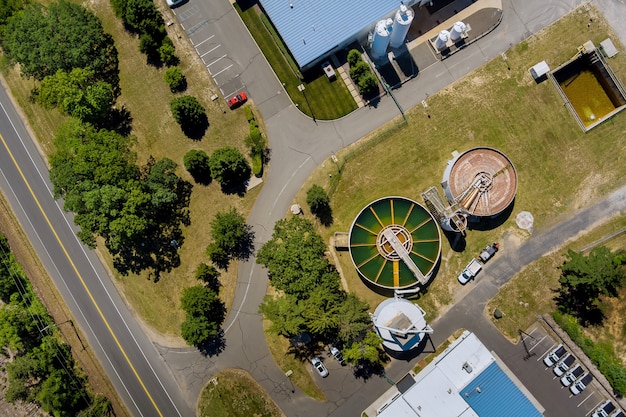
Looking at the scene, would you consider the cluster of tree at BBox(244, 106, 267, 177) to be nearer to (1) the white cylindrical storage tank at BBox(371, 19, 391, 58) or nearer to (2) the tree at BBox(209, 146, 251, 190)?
(2) the tree at BBox(209, 146, 251, 190)

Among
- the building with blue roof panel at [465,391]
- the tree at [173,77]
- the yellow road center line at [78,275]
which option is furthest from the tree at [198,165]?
the building with blue roof panel at [465,391]

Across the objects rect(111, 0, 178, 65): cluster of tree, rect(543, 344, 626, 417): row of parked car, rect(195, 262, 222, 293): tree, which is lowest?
rect(543, 344, 626, 417): row of parked car

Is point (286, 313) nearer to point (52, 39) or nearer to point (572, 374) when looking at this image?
point (572, 374)

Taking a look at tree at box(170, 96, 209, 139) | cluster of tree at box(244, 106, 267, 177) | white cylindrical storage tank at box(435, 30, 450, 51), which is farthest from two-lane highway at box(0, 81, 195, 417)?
white cylindrical storage tank at box(435, 30, 450, 51)

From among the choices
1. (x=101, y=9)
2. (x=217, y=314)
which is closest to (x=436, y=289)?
(x=217, y=314)

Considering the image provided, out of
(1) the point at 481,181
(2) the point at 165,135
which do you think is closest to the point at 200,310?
(2) the point at 165,135

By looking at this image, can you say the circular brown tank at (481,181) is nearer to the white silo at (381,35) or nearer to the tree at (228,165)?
Result: the white silo at (381,35)
